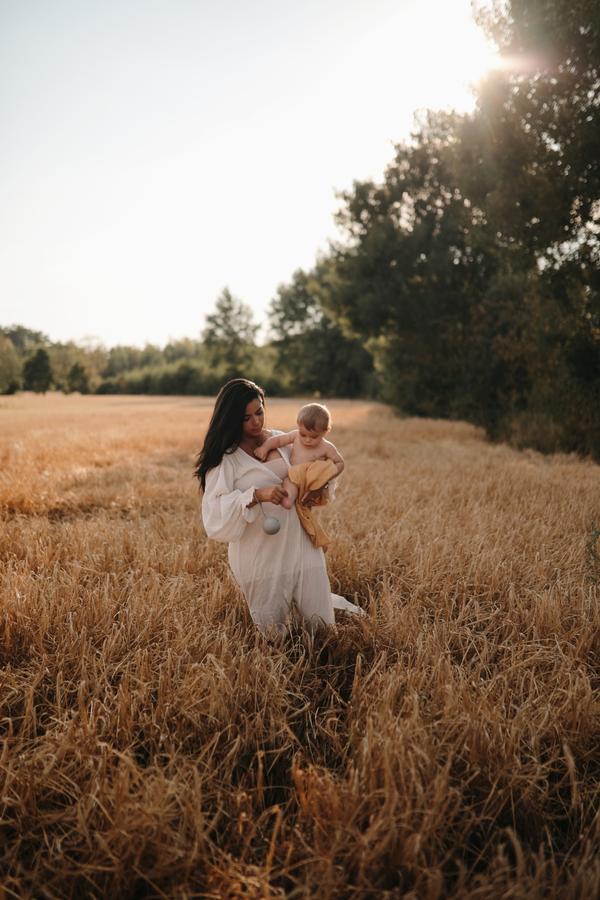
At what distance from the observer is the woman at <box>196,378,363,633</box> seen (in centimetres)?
278

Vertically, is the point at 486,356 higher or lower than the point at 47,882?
higher

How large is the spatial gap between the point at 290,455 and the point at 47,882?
2.05 meters

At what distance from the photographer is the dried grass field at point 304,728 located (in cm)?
149

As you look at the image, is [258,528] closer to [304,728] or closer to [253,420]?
[253,420]

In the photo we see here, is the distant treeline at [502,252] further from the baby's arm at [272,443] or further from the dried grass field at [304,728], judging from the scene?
the baby's arm at [272,443]

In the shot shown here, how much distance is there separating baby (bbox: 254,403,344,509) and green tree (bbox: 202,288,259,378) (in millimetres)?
66139

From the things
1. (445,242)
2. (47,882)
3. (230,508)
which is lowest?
(47,882)

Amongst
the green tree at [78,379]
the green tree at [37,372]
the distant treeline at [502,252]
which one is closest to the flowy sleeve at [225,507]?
the distant treeline at [502,252]

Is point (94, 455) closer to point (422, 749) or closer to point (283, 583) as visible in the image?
point (283, 583)

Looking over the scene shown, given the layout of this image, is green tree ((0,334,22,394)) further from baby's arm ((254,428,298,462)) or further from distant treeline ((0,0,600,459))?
baby's arm ((254,428,298,462))

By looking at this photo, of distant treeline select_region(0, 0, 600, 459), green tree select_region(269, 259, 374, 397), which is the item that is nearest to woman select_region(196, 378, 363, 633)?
distant treeline select_region(0, 0, 600, 459)

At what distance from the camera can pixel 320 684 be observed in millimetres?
2479

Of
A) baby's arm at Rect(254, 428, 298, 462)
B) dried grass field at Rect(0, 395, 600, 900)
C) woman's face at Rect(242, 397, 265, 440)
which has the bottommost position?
dried grass field at Rect(0, 395, 600, 900)

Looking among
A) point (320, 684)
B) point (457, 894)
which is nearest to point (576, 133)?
point (320, 684)
